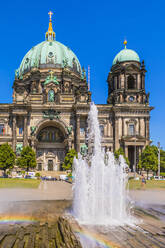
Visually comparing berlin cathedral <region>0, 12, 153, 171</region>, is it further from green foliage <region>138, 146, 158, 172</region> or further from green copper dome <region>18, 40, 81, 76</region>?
green copper dome <region>18, 40, 81, 76</region>

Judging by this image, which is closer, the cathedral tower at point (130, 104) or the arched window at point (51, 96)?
→ the cathedral tower at point (130, 104)

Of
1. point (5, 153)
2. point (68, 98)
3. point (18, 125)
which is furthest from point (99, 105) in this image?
point (5, 153)

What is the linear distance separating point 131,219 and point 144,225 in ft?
4.34

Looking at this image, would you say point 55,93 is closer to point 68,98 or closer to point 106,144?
point 68,98

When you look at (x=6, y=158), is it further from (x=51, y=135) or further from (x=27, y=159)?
(x=51, y=135)

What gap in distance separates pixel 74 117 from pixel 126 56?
21862 millimetres

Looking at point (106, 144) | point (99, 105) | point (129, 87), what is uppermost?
point (129, 87)

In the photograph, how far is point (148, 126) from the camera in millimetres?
63969

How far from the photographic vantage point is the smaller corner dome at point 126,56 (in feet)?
224

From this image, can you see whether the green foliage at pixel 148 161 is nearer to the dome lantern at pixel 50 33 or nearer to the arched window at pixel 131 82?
the arched window at pixel 131 82

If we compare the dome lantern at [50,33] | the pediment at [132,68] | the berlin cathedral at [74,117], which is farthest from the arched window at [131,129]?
the dome lantern at [50,33]

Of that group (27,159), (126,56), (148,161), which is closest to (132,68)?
(126,56)

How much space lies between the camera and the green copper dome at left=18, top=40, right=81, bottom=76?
259ft

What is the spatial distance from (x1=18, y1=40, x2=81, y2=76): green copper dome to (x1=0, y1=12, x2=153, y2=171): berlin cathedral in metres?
8.07
